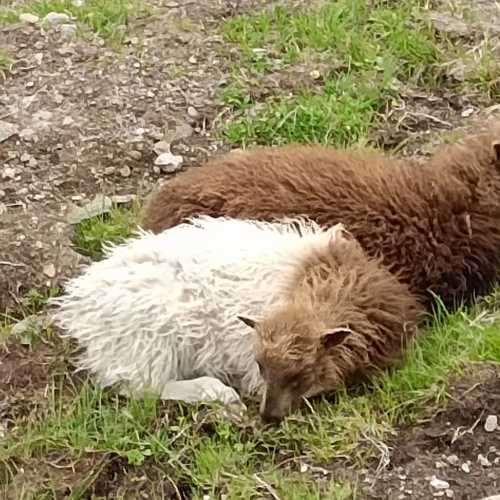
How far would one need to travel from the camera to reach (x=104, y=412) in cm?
575

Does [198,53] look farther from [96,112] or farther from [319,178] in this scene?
[319,178]

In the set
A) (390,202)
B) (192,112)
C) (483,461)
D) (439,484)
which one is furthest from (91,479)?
(192,112)

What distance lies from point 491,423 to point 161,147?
9.90ft

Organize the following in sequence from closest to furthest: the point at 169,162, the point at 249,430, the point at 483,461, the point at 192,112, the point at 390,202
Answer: the point at 483,461
the point at 249,430
the point at 390,202
the point at 169,162
the point at 192,112

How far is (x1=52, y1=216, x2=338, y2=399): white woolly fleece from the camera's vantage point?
19.6ft

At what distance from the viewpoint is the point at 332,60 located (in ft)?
26.8

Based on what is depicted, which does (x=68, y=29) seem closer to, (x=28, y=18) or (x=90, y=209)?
(x=28, y=18)

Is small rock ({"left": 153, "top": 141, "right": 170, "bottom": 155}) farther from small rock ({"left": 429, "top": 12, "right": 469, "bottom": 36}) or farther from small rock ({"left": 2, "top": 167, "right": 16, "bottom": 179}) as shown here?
small rock ({"left": 429, "top": 12, "right": 469, "bottom": 36})

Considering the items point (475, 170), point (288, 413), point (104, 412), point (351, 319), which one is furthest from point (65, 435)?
point (475, 170)

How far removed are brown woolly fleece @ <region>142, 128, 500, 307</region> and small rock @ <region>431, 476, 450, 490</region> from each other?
142cm

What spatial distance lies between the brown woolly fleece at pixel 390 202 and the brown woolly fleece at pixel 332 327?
179 mm

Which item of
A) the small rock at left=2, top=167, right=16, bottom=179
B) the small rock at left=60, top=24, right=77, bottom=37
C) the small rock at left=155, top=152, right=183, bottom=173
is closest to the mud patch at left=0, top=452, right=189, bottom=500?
the small rock at left=2, top=167, right=16, bottom=179

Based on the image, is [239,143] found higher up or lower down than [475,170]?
lower down

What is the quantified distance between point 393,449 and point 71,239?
2401 mm
